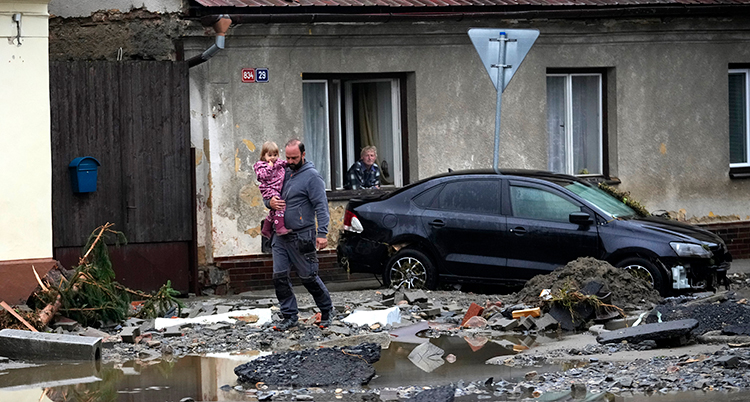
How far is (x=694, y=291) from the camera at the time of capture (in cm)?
1146

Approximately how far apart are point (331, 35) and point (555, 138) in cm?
398

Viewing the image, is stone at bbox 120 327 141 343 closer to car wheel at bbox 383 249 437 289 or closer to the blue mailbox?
the blue mailbox

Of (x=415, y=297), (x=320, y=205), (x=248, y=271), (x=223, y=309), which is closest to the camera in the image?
(x=320, y=205)

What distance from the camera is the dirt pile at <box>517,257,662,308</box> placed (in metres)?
10.5

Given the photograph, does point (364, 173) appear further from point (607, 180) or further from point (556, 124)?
point (607, 180)

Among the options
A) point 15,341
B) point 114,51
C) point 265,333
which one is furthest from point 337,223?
point 15,341

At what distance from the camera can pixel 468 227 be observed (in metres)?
12.0

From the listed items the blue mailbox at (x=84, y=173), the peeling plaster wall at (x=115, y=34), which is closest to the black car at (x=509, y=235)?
the blue mailbox at (x=84, y=173)

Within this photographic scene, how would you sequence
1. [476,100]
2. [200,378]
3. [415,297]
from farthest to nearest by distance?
[476,100] < [415,297] < [200,378]

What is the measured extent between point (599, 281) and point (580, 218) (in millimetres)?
1309

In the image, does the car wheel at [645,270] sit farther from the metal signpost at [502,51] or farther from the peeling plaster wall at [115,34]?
the peeling plaster wall at [115,34]

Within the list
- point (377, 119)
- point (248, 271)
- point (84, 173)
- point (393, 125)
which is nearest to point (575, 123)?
point (393, 125)

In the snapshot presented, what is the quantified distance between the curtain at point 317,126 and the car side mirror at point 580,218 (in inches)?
160

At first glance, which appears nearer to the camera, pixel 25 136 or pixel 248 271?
pixel 25 136
